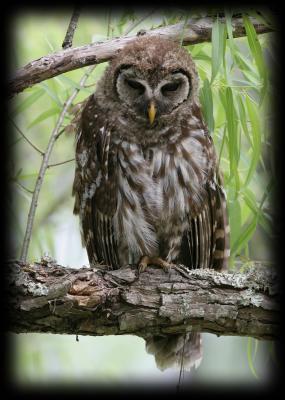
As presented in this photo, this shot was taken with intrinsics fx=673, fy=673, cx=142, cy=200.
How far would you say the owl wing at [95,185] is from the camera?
118 inches

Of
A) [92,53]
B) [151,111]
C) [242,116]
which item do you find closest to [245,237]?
[242,116]

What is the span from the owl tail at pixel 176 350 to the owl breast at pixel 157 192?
377 mm

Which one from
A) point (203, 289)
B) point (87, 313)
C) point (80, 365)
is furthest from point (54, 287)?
point (80, 365)

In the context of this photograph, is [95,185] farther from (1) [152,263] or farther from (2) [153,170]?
(1) [152,263]

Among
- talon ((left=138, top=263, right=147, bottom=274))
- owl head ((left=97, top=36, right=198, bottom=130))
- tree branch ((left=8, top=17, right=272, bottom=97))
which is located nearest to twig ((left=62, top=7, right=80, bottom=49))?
tree branch ((left=8, top=17, right=272, bottom=97))

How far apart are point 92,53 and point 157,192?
710 mm

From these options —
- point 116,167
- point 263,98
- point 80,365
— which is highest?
point 263,98

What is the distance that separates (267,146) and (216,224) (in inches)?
17.8

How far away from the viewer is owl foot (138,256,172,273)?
2760 mm

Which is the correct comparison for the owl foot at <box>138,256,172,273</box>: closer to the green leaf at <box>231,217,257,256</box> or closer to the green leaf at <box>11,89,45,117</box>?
the green leaf at <box>231,217,257,256</box>

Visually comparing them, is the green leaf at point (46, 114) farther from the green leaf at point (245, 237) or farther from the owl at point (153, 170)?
the green leaf at point (245, 237)

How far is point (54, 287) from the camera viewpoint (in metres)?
2.32

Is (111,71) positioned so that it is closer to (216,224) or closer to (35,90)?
(35,90)

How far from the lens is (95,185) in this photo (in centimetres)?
304
